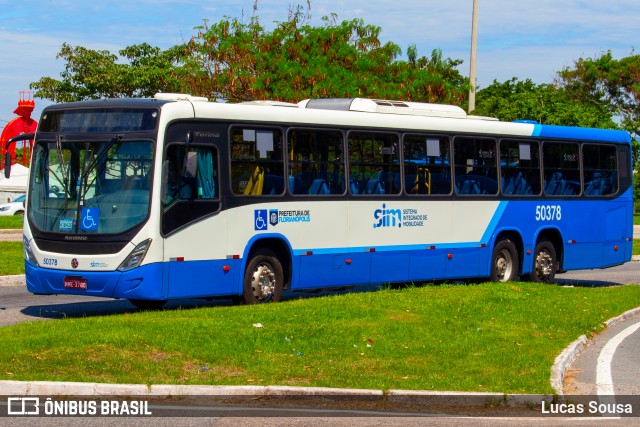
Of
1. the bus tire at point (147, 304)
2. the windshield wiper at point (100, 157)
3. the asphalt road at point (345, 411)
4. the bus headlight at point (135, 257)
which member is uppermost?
the windshield wiper at point (100, 157)

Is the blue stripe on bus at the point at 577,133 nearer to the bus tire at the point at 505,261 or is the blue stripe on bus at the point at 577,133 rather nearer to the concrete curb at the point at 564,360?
the bus tire at the point at 505,261

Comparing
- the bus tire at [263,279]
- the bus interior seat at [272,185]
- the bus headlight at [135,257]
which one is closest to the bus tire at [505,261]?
the bus tire at [263,279]

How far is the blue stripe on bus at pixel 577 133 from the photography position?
76.2 feet

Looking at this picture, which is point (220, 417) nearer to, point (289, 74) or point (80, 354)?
point (80, 354)

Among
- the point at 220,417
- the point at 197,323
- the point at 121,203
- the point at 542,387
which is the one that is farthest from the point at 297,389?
the point at 121,203

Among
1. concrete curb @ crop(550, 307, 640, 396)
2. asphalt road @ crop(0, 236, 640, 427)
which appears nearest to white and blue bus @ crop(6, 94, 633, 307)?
asphalt road @ crop(0, 236, 640, 427)

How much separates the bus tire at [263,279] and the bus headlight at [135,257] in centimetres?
207

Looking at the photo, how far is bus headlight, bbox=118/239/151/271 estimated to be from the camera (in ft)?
51.4

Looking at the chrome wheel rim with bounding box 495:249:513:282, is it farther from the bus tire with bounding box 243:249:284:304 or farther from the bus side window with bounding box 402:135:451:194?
the bus tire with bounding box 243:249:284:304

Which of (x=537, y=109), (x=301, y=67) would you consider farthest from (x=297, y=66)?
(x=537, y=109)

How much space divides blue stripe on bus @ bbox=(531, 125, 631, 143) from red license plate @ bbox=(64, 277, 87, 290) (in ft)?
34.8

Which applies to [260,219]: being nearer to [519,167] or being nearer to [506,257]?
[506,257]

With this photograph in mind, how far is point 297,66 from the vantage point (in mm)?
40062

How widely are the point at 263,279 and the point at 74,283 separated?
10.1 feet
